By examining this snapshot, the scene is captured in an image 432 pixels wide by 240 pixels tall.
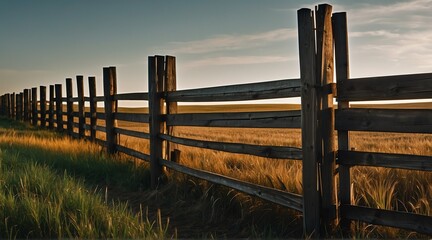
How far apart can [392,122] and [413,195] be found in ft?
5.21

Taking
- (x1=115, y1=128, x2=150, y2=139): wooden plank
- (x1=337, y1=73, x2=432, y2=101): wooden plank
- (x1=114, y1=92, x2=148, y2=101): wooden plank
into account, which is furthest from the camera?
(x1=115, y1=128, x2=150, y2=139): wooden plank

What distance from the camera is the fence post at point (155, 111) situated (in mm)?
7227

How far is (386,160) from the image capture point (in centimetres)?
379

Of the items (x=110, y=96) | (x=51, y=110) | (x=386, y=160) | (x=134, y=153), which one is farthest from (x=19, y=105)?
(x=386, y=160)

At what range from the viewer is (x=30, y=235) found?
3.71 metres

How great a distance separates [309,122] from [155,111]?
3.68 metres

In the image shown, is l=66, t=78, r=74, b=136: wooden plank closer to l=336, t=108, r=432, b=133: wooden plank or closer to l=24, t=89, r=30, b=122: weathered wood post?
l=24, t=89, r=30, b=122: weathered wood post

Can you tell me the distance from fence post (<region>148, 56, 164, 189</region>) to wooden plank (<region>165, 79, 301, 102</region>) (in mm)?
317

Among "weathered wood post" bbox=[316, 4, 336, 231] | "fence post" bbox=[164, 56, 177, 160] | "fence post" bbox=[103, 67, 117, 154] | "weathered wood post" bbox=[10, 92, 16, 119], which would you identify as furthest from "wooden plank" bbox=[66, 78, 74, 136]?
"weathered wood post" bbox=[10, 92, 16, 119]

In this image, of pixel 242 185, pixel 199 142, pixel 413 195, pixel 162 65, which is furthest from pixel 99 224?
pixel 162 65

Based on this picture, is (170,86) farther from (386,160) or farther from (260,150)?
(386,160)

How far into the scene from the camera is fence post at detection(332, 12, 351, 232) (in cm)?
407

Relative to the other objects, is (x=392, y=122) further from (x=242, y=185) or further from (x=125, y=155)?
(x=125, y=155)

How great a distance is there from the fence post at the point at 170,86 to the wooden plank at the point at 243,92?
18cm
